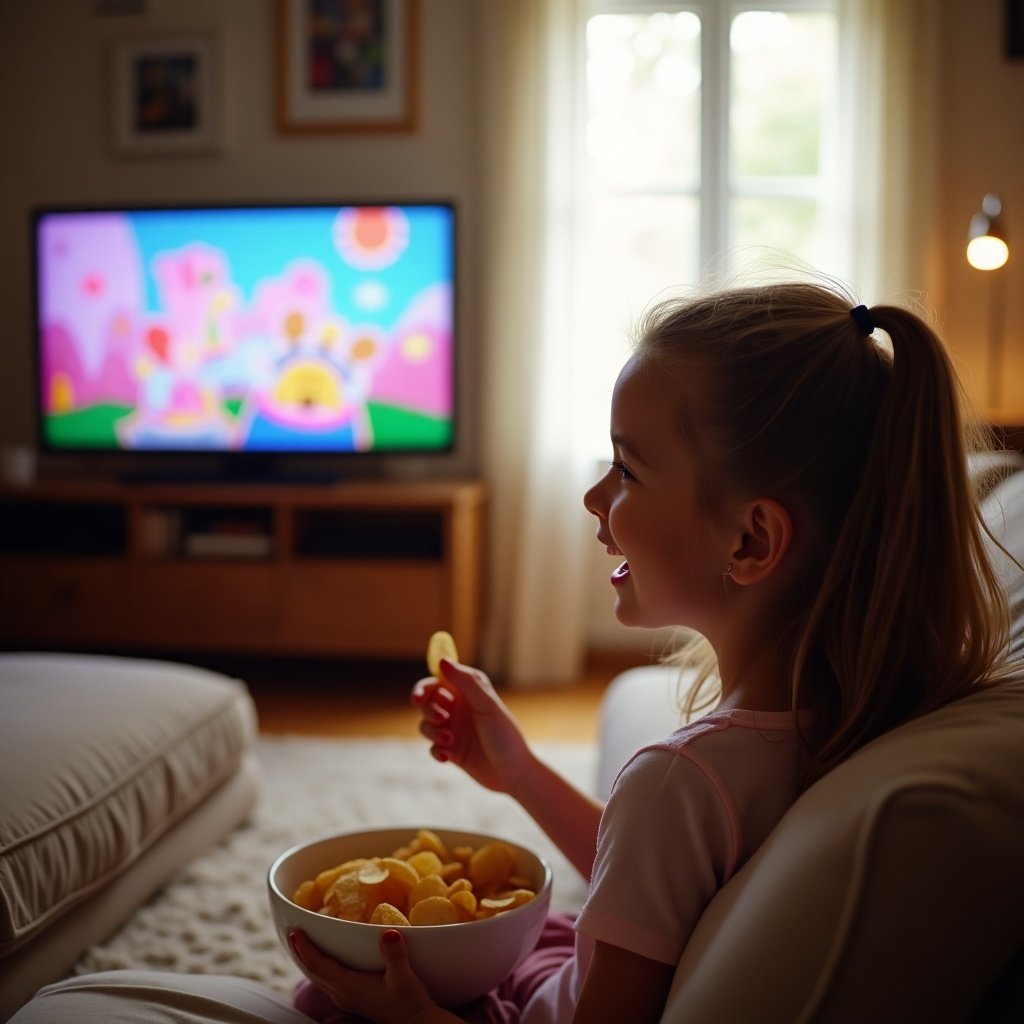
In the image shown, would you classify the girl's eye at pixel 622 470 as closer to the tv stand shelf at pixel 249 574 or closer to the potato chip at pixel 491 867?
the potato chip at pixel 491 867

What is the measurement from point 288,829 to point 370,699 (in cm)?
120

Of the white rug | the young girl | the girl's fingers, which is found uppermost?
the young girl

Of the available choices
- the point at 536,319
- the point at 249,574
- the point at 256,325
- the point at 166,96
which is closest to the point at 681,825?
the point at 249,574

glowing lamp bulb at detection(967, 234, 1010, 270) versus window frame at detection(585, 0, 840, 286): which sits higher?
window frame at detection(585, 0, 840, 286)

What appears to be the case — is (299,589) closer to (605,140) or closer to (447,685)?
(605,140)

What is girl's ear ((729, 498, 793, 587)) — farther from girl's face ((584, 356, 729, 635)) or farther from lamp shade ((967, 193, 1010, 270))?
lamp shade ((967, 193, 1010, 270))

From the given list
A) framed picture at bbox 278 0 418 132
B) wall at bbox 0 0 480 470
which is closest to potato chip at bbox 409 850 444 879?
wall at bbox 0 0 480 470

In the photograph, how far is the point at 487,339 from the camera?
360 centimetres

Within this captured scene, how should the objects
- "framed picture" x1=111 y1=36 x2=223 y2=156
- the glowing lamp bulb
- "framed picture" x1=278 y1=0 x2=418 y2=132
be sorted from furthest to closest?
1. "framed picture" x1=111 y1=36 x2=223 y2=156
2. "framed picture" x1=278 y1=0 x2=418 y2=132
3. the glowing lamp bulb

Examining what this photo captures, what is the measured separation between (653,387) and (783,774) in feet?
0.99

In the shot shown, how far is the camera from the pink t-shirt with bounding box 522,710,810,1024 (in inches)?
28.0

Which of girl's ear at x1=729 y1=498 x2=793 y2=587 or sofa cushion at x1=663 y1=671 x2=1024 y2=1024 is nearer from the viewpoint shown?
sofa cushion at x1=663 y1=671 x2=1024 y2=1024

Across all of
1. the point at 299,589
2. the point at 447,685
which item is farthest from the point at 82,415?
the point at 447,685

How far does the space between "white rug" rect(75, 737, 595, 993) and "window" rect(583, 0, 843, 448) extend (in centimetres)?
150
